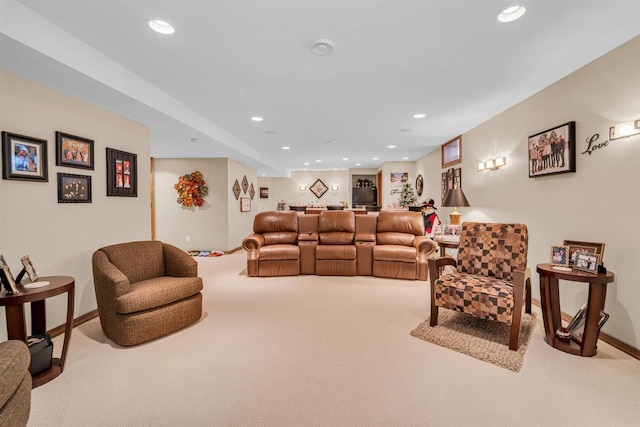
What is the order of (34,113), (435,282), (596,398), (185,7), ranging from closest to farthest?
(596,398) < (185,7) < (34,113) < (435,282)

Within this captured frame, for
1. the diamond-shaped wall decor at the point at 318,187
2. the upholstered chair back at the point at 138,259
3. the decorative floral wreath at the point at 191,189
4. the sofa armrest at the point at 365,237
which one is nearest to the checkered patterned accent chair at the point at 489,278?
the sofa armrest at the point at 365,237

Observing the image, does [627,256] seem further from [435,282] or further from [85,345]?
[85,345]

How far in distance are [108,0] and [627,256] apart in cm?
438

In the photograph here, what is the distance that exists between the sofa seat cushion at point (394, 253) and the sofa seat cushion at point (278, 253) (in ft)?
4.36

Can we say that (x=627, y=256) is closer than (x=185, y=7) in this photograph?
No

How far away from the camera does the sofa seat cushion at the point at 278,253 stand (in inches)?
183

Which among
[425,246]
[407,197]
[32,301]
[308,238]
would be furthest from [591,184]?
[407,197]

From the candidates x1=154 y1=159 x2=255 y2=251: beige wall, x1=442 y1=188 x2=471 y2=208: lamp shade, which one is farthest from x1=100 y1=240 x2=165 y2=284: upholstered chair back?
x1=442 y1=188 x2=471 y2=208: lamp shade

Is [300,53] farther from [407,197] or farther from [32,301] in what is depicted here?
[407,197]

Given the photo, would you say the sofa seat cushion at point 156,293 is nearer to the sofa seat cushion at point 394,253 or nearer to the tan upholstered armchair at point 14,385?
the tan upholstered armchair at point 14,385

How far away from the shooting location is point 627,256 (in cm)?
234

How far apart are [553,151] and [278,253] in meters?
3.86

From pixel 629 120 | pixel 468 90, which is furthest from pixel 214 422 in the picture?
pixel 468 90

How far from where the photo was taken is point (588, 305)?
2.22m
